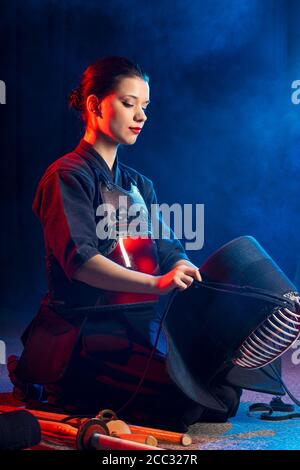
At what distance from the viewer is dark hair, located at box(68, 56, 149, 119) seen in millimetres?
2051

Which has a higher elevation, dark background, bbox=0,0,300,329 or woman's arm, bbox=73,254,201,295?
dark background, bbox=0,0,300,329

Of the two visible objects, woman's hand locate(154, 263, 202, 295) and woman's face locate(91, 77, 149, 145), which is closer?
woman's hand locate(154, 263, 202, 295)

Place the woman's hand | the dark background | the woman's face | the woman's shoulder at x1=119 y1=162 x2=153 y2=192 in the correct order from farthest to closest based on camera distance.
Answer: the dark background
the woman's shoulder at x1=119 y1=162 x2=153 y2=192
the woman's face
the woman's hand

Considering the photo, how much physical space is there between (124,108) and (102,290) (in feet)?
1.56

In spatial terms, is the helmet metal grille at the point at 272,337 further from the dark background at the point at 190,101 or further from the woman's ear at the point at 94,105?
the dark background at the point at 190,101

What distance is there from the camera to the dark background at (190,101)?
11.7 ft

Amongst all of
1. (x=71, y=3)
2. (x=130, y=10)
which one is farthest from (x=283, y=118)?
(x=71, y=3)

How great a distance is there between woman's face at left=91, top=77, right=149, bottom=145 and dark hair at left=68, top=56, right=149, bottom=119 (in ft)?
0.05

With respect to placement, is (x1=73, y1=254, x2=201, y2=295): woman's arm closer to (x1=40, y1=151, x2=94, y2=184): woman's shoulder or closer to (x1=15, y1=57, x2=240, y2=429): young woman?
(x1=15, y1=57, x2=240, y2=429): young woman

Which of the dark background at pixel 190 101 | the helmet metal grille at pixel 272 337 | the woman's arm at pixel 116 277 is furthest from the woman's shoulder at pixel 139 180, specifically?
the dark background at pixel 190 101

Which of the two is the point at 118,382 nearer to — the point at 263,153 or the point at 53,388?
the point at 53,388

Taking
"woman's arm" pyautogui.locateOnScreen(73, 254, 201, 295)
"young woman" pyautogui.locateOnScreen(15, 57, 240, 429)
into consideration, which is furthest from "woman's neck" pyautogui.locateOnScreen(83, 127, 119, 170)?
"woman's arm" pyautogui.locateOnScreen(73, 254, 201, 295)

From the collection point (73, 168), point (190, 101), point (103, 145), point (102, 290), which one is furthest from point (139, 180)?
point (190, 101)

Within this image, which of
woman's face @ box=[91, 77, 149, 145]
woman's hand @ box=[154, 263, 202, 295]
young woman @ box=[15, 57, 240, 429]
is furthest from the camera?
woman's face @ box=[91, 77, 149, 145]
